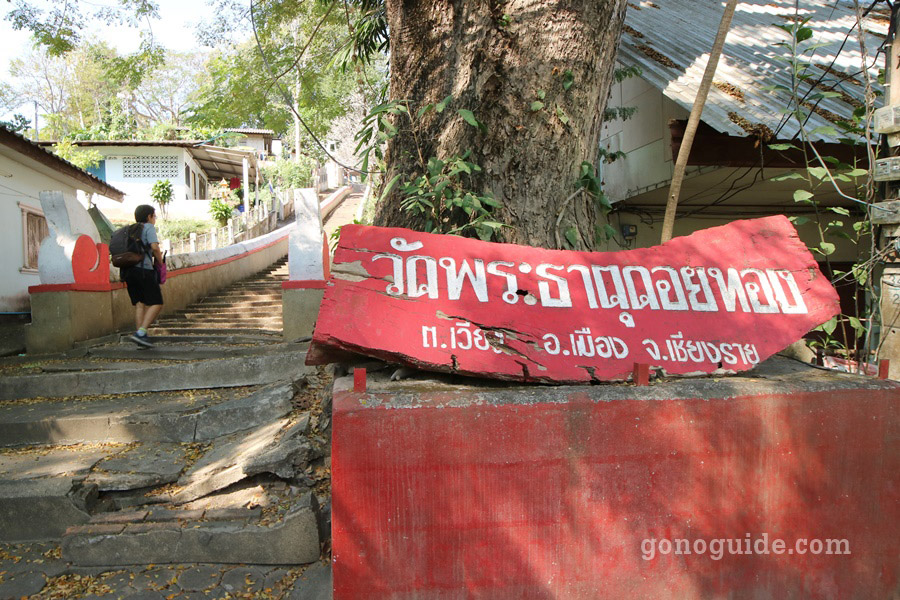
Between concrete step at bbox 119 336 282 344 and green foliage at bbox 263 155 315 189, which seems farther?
green foliage at bbox 263 155 315 189

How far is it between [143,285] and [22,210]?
5.65 m

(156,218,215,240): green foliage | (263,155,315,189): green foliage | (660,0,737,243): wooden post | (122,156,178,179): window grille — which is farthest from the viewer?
(263,155,315,189): green foliage

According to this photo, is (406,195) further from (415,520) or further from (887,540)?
(887,540)

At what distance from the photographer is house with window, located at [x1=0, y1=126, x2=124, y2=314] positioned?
9.73m

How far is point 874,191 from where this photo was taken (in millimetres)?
3658

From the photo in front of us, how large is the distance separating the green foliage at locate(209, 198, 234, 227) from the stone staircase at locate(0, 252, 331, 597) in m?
17.2

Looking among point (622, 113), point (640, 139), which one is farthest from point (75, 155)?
point (640, 139)

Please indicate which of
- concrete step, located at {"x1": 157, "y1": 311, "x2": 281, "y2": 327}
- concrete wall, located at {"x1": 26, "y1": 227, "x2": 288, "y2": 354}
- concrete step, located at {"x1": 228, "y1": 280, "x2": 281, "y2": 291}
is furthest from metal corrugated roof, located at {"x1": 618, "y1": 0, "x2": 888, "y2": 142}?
concrete step, located at {"x1": 228, "y1": 280, "x2": 281, "y2": 291}

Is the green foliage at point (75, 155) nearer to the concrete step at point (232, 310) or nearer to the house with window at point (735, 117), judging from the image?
the concrete step at point (232, 310)

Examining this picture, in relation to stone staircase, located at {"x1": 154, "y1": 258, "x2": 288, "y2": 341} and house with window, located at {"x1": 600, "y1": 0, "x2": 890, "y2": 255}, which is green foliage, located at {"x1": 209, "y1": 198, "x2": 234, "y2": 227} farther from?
house with window, located at {"x1": 600, "y1": 0, "x2": 890, "y2": 255}

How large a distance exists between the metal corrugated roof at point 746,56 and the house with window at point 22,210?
329 inches

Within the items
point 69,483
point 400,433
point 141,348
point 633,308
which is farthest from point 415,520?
point 141,348

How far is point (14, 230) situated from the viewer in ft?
33.5

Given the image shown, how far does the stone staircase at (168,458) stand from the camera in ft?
10.5
